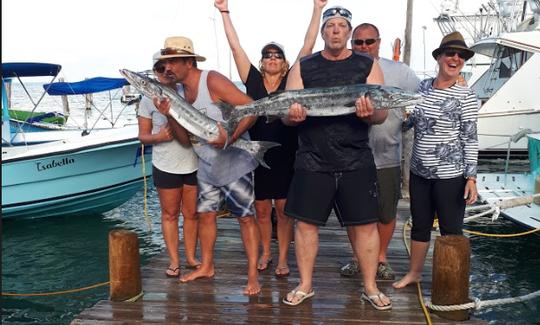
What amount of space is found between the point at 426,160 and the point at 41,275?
690cm

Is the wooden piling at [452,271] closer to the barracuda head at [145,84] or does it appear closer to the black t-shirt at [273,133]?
the black t-shirt at [273,133]

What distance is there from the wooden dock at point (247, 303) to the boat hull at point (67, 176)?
5362mm

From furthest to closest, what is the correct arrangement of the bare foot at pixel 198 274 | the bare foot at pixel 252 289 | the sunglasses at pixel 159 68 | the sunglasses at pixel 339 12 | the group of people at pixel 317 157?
the bare foot at pixel 198 274, the bare foot at pixel 252 289, the sunglasses at pixel 159 68, the group of people at pixel 317 157, the sunglasses at pixel 339 12

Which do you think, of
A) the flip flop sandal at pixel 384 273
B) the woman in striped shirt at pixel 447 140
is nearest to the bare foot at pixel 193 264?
the flip flop sandal at pixel 384 273

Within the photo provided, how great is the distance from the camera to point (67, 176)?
10562 mm

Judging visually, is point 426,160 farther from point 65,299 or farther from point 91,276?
point 91,276

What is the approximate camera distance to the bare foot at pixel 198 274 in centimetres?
437

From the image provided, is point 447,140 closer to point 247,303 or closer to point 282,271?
point 282,271

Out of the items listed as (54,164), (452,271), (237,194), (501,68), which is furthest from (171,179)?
(501,68)

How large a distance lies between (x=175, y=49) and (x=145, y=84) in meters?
0.36

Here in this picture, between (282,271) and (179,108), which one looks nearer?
(179,108)

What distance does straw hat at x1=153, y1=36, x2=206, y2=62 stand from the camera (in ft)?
12.5

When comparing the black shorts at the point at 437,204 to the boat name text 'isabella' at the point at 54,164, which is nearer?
the black shorts at the point at 437,204

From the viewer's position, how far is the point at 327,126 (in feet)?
11.6
